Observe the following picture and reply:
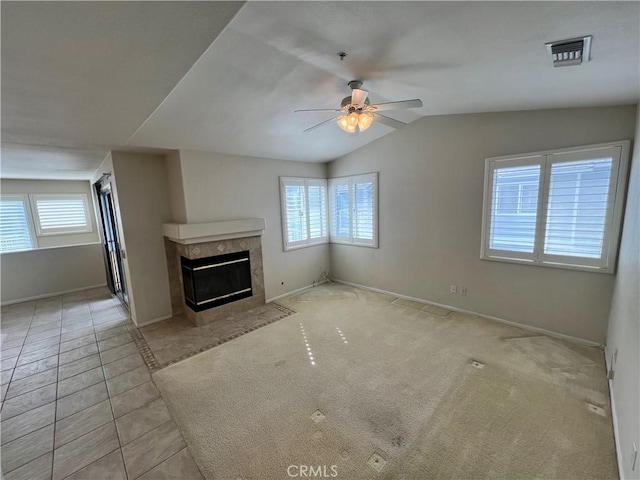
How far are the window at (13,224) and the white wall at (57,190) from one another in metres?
0.18

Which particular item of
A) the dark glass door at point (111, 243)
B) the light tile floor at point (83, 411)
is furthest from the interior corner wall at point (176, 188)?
the light tile floor at point (83, 411)

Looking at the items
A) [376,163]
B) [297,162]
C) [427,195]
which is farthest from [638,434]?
[297,162]

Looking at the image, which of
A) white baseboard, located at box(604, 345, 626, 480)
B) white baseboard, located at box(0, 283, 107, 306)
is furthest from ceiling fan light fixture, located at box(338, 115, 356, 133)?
white baseboard, located at box(0, 283, 107, 306)

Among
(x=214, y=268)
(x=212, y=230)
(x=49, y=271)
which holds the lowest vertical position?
(x=49, y=271)

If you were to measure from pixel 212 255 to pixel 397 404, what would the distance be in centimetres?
301

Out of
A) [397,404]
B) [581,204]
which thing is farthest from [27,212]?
[581,204]

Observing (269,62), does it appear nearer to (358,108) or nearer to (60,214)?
(358,108)

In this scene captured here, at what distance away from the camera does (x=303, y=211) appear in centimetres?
510

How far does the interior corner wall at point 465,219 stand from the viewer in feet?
9.48

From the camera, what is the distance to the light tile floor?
69.6 inches

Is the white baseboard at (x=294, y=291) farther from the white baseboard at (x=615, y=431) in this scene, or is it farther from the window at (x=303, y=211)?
the white baseboard at (x=615, y=431)

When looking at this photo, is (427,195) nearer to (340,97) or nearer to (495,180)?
(495,180)

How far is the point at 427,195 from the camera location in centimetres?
401

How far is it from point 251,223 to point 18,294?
16.5ft
